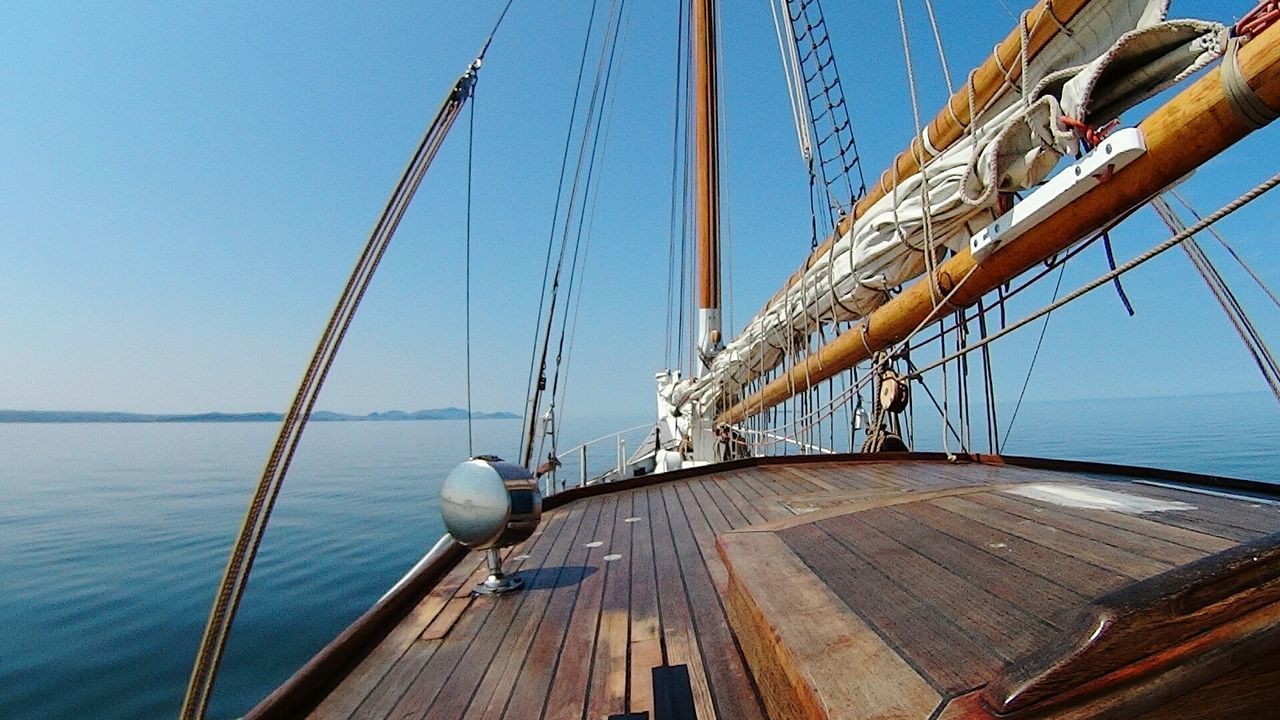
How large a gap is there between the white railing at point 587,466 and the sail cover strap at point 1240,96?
453 centimetres

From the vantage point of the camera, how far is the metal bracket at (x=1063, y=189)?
2334 mm

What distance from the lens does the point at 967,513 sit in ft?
8.46

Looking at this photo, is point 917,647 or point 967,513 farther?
point 967,513

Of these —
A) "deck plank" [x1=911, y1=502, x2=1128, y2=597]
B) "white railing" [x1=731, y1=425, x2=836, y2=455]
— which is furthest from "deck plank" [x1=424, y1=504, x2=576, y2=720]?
"white railing" [x1=731, y1=425, x2=836, y2=455]

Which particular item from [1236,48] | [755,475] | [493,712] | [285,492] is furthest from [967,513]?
[285,492]

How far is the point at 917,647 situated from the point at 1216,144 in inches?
86.2

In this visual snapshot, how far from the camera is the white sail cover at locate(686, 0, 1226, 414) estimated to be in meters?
2.47

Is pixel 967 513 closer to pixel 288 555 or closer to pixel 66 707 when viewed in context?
pixel 66 707

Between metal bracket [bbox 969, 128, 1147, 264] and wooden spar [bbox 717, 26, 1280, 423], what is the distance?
4 centimetres

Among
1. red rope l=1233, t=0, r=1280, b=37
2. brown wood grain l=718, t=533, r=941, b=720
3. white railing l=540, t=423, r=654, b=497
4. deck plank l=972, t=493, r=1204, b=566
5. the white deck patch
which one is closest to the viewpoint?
brown wood grain l=718, t=533, r=941, b=720

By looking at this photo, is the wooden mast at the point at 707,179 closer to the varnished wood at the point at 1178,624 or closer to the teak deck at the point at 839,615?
the teak deck at the point at 839,615

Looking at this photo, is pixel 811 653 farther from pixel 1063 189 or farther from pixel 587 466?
pixel 587 466

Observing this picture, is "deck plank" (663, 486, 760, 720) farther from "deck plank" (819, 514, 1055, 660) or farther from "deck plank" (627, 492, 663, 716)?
"deck plank" (819, 514, 1055, 660)

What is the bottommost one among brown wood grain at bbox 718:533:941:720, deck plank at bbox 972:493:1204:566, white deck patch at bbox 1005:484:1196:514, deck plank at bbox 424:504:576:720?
deck plank at bbox 424:504:576:720
